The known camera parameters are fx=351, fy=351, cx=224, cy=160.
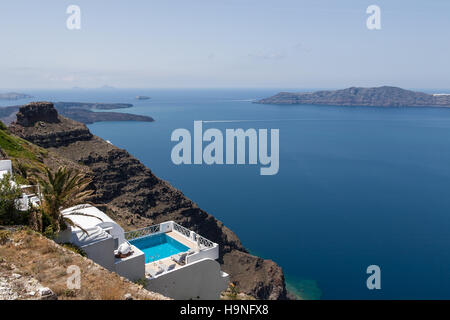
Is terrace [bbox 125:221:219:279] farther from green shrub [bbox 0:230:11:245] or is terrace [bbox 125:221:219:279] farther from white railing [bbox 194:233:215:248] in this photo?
green shrub [bbox 0:230:11:245]

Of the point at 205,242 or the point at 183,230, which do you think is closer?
the point at 205,242

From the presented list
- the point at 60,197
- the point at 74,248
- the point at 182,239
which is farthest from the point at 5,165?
the point at 182,239

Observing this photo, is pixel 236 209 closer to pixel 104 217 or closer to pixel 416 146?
pixel 104 217

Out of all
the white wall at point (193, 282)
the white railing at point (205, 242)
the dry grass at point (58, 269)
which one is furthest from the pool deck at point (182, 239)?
the dry grass at point (58, 269)

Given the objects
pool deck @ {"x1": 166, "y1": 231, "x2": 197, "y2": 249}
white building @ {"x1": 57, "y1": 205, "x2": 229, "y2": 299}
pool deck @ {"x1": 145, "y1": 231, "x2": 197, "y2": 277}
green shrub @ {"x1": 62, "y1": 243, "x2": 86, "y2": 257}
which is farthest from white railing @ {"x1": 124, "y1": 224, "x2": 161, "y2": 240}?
green shrub @ {"x1": 62, "y1": 243, "x2": 86, "y2": 257}

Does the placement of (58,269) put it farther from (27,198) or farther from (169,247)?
(169,247)

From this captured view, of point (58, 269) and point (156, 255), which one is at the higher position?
point (58, 269)

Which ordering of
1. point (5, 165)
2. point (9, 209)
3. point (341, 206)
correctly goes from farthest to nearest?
1. point (341, 206)
2. point (5, 165)
3. point (9, 209)

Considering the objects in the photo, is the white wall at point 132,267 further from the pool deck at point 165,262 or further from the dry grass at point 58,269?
the dry grass at point 58,269
